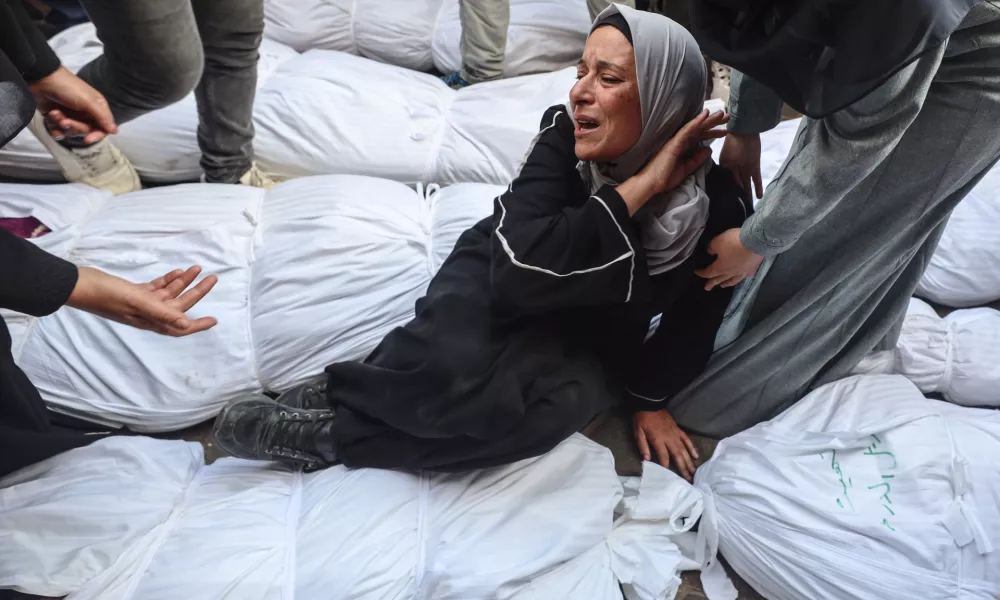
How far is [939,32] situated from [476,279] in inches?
30.8

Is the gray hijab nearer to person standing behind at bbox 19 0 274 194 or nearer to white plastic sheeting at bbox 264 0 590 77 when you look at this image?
person standing behind at bbox 19 0 274 194

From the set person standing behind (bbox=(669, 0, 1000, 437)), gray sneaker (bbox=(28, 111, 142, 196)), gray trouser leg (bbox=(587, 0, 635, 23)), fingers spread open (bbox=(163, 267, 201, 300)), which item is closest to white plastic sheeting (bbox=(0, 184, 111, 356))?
gray sneaker (bbox=(28, 111, 142, 196))

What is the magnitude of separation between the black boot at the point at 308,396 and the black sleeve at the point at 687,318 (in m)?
0.63

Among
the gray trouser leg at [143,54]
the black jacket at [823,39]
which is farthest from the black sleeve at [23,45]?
the black jacket at [823,39]

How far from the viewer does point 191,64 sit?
4.66 ft

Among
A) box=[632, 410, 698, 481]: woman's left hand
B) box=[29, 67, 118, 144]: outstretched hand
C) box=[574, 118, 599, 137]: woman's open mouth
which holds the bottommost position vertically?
box=[632, 410, 698, 481]: woman's left hand

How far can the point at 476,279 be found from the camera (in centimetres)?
126

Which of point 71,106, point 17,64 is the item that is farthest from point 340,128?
point 17,64

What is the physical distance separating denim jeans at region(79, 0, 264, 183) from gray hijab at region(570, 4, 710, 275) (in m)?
0.84

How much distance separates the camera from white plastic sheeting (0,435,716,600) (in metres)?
1.08

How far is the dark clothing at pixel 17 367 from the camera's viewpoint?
3.03 ft

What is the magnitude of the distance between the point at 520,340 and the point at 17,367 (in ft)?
2.79

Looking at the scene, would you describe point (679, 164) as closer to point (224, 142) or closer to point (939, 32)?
point (939, 32)

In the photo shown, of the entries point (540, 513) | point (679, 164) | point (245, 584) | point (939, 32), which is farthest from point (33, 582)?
point (939, 32)
